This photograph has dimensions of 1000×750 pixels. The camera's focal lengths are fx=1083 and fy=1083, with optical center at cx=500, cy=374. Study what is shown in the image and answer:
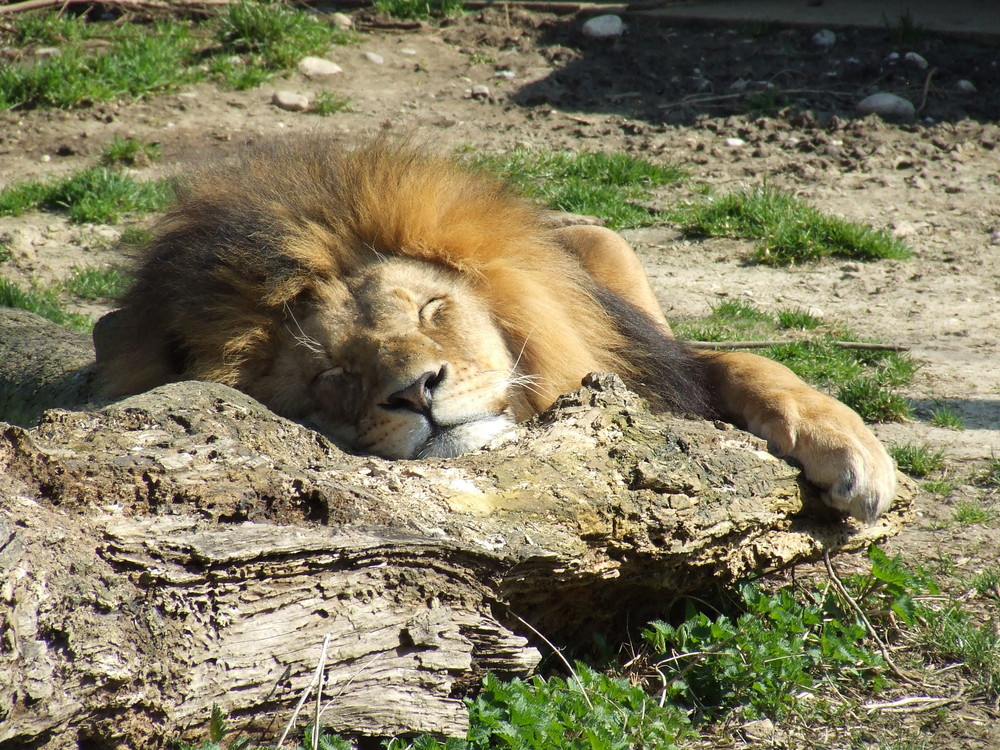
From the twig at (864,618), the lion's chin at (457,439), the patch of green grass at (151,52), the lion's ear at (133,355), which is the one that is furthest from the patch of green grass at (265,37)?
the twig at (864,618)

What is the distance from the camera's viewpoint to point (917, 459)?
161 inches

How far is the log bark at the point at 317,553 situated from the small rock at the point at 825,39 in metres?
7.62

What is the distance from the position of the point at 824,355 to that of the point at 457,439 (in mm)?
2832

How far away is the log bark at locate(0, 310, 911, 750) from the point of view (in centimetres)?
186

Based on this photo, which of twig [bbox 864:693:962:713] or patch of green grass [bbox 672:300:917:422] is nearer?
twig [bbox 864:693:962:713]

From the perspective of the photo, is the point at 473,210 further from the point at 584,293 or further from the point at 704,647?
the point at 704,647

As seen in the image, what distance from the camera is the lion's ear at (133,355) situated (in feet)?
10.8

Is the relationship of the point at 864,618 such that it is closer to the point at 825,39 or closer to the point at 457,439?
the point at 457,439

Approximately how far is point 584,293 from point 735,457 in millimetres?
956

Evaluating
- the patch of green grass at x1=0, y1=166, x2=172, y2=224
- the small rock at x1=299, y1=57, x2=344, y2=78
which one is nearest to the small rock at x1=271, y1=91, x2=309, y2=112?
the small rock at x1=299, y1=57, x2=344, y2=78

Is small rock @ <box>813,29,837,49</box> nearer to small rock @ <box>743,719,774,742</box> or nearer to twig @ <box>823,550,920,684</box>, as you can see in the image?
twig @ <box>823,550,920,684</box>

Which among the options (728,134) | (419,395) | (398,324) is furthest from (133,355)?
(728,134)

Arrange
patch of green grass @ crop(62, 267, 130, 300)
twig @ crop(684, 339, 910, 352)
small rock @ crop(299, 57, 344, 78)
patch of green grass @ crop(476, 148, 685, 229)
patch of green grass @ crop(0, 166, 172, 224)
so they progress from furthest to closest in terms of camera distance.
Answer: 1. small rock @ crop(299, 57, 344, 78)
2. patch of green grass @ crop(476, 148, 685, 229)
3. patch of green grass @ crop(0, 166, 172, 224)
4. patch of green grass @ crop(62, 267, 130, 300)
5. twig @ crop(684, 339, 910, 352)

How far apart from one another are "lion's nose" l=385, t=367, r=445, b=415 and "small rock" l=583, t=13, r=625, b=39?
8.01 meters
